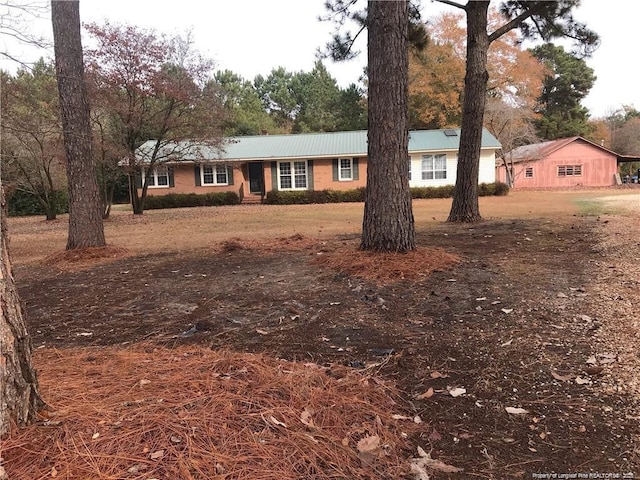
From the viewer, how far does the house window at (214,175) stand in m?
27.9

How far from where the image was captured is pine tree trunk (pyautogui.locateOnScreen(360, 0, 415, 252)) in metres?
5.77

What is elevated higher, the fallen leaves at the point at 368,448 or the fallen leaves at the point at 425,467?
the fallen leaves at the point at 368,448

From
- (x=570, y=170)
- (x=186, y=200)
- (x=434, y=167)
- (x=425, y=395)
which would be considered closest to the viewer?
(x=425, y=395)

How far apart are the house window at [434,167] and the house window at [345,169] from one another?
420 cm

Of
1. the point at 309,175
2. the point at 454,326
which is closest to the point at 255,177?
the point at 309,175

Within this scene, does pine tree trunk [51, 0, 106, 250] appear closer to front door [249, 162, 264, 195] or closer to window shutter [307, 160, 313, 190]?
window shutter [307, 160, 313, 190]

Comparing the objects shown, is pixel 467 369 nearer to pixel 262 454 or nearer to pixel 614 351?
pixel 614 351

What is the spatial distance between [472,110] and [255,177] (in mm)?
20947

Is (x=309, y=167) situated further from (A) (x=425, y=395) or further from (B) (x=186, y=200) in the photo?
(A) (x=425, y=395)

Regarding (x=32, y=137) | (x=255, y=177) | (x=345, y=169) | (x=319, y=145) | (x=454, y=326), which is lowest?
(x=454, y=326)

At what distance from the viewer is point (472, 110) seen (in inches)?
436

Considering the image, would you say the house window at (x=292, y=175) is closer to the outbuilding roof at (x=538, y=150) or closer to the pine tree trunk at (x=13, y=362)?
the outbuilding roof at (x=538, y=150)

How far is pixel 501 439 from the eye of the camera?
87.8 inches

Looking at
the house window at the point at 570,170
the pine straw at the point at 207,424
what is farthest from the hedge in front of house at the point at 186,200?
the house window at the point at 570,170
